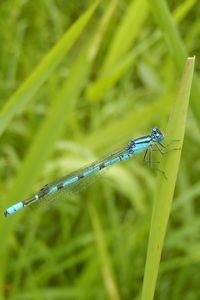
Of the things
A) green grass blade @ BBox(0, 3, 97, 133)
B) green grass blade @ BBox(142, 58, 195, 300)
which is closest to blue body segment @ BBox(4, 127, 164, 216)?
green grass blade @ BBox(0, 3, 97, 133)

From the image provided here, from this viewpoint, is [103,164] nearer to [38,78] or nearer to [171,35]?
[38,78]

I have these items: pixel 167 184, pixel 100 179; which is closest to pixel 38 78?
pixel 167 184

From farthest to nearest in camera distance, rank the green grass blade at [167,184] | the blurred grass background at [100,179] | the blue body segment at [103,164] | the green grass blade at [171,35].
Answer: the blurred grass background at [100,179] < the blue body segment at [103,164] < the green grass blade at [171,35] < the green grass blade at [167,184]

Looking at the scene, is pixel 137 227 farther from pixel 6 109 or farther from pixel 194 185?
pixel 6 109

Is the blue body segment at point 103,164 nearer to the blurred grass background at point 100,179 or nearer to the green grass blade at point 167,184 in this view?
the blurred grass background at point 100,179

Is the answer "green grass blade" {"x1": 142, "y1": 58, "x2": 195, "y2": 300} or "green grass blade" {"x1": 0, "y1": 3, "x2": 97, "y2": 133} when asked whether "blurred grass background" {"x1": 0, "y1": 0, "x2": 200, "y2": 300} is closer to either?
"green grass blade" {"x1": 0, "y1": 3, "x2": 97, "y2": 133}

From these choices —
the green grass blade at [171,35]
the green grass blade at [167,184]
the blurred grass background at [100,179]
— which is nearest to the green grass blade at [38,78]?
the green grass blade at [171,35]
